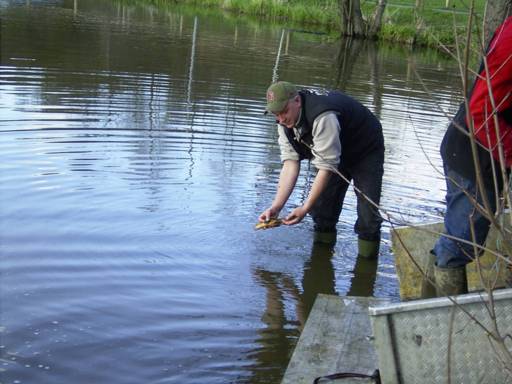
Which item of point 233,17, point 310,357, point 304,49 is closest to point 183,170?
point 310,357

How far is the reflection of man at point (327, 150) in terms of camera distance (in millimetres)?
5871

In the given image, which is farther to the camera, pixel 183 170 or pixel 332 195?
pixel 183 170

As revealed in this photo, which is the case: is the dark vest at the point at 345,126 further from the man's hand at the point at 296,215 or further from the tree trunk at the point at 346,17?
the tree trunk at the point at 346,17

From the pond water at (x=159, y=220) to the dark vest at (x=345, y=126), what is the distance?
63cm

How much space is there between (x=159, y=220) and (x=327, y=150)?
7.22 ft

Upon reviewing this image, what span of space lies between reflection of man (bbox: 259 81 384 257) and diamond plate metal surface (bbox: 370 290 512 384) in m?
1.79

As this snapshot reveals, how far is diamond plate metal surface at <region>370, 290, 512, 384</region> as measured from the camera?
3.64m

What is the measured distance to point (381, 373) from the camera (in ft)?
12.6

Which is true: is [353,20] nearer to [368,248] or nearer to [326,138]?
[368,248]

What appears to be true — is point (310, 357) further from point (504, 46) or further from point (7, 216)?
point (7, 216)

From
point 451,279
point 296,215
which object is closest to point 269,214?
point 296,215

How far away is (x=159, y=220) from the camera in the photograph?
754 cm

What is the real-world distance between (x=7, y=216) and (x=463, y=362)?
4647 mm

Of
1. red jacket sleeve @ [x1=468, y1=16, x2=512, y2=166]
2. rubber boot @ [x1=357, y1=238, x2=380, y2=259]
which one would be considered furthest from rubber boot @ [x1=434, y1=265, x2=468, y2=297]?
rubber boot @ [x1=357, y1=238, x2=380, y2=259]
